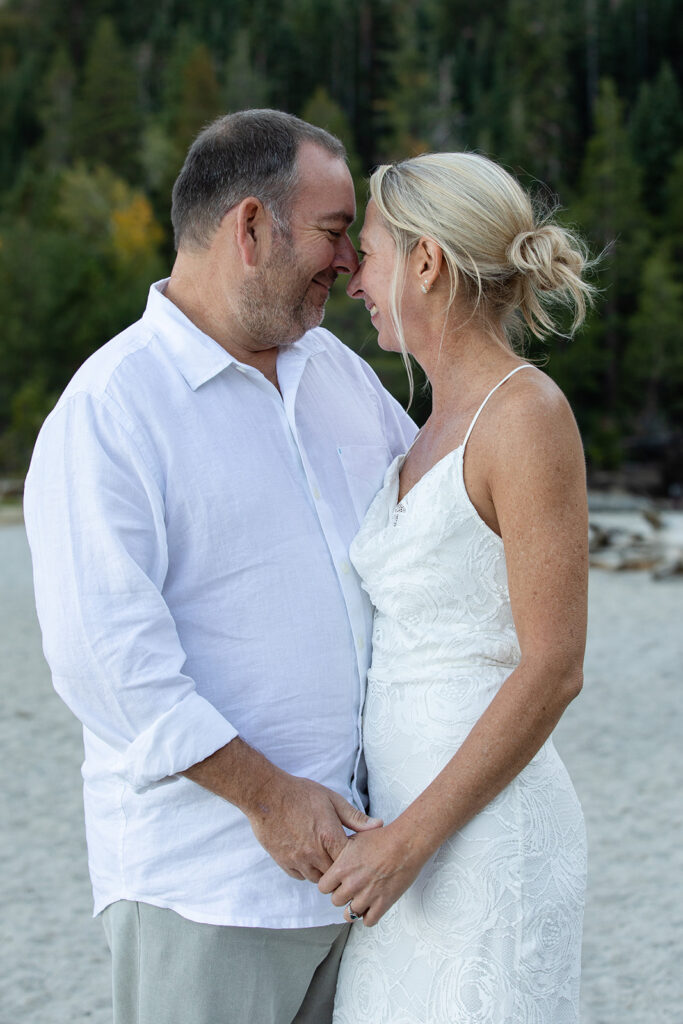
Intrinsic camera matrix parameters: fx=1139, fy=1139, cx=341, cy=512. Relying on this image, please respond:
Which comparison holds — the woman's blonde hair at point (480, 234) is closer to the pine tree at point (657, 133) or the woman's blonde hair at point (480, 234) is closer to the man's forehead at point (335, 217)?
the man's forehead at point (335, 217)

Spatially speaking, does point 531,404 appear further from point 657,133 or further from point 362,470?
point 657,133

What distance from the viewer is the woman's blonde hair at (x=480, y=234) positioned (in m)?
2.08

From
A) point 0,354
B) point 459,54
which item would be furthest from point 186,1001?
point 459,54

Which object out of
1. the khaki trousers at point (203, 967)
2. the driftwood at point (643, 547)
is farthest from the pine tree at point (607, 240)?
the khaki trousers at point (203, 967)

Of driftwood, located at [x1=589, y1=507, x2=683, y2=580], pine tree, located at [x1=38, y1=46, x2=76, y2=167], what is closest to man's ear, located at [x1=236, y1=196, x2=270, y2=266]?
driftwood, located at [x1=589, y1=507, x2=683, y2=580]

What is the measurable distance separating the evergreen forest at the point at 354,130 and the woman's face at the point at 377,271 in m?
26.9

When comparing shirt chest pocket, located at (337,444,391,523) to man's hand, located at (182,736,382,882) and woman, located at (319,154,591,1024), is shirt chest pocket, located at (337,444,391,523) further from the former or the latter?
man's hand, located at (182,736,382,882)

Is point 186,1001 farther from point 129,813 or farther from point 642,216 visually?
point 642,216

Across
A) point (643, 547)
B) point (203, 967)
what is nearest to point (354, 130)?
point (643, 547)

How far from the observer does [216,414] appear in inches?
85.6

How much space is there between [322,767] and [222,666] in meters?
0.27

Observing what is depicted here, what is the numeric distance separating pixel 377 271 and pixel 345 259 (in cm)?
15

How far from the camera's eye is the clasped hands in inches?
76.8

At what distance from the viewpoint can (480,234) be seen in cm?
208
